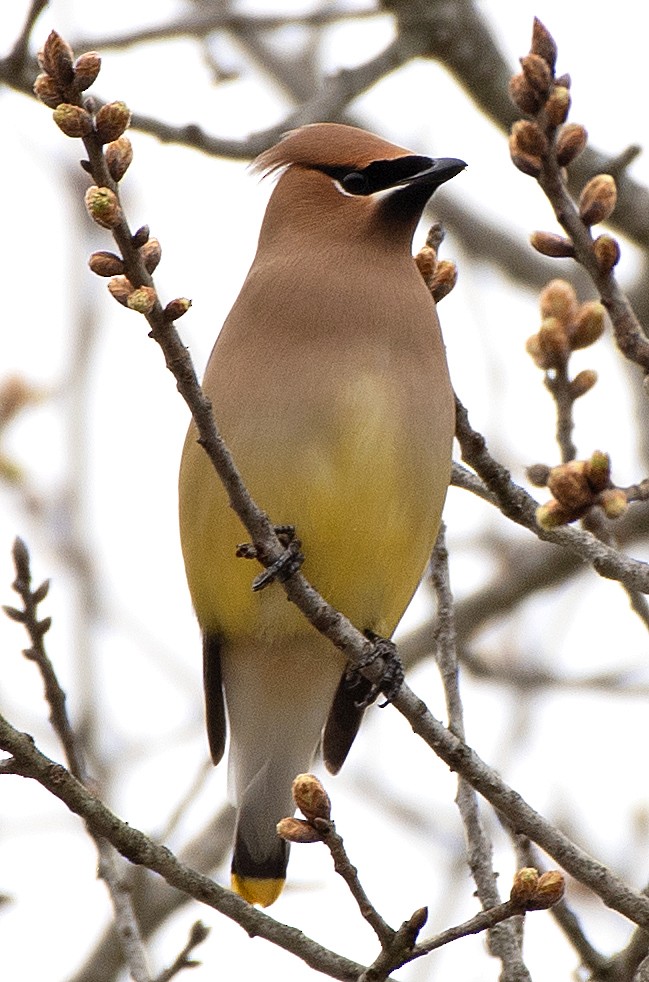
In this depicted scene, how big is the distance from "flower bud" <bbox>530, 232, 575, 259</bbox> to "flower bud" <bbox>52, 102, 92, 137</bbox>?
1012 mm

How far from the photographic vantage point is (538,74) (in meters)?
2.92

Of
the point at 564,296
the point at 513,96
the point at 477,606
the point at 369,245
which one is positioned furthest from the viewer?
the point at 477,606

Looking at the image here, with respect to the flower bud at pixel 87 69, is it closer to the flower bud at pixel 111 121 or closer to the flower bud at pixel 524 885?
the flower bud at pixel 111 121

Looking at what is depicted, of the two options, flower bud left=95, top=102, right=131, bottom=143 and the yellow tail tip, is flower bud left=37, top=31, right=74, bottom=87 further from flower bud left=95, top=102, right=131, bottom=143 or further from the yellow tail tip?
the yellow tail tip

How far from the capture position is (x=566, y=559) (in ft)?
20.5

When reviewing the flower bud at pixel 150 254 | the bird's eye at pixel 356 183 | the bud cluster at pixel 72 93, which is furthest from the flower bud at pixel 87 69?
the bird's eye at pixel 356 183

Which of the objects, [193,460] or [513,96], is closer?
[513,96]

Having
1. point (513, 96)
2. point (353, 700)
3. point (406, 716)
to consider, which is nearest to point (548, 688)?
point (353, 700)

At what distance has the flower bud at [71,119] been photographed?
244cm

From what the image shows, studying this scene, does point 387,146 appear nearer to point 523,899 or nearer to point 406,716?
point 406,716

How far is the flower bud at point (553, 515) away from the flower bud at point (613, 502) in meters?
0.05

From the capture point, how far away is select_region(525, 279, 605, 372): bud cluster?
10.6ft

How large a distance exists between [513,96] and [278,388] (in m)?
1.20

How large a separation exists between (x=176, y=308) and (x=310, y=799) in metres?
0.99
